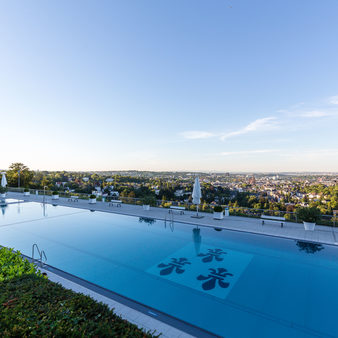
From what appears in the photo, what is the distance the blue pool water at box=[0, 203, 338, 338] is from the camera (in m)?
4.11

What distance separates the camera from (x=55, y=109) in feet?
64.7

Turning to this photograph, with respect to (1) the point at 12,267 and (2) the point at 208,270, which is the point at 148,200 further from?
(1) the point at 12,267

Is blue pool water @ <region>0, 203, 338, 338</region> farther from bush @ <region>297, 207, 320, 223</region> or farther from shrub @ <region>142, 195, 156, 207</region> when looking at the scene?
shrub @ <region>142, 195, 156, 207</region>

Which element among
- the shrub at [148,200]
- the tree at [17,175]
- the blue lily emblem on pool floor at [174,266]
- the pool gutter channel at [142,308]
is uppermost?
the tree at [17,175]

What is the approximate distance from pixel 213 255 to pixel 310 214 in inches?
203

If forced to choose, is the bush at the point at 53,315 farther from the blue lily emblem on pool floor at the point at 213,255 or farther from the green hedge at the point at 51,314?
the blue lily emblem on pool floor at the point at 213,255

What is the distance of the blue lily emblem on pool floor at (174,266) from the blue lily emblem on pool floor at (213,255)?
0.68m

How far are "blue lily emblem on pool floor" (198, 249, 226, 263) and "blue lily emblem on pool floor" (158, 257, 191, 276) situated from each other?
682 millimetres

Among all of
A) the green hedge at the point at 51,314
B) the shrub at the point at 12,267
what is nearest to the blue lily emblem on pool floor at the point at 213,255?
the green hedge at the point at 51,314

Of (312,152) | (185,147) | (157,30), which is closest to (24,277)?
(157,30)

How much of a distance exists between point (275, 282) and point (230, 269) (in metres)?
1.25

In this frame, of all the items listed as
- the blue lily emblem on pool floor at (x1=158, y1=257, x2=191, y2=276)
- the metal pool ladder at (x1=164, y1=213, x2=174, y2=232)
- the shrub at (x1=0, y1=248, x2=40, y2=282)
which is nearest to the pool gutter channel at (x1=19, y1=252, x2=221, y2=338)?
the shrub at (x1=0, y1=248, x2=40, y2=282)

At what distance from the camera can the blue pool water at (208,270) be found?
411cm

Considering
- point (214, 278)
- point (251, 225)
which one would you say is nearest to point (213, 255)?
point (214, 278)
